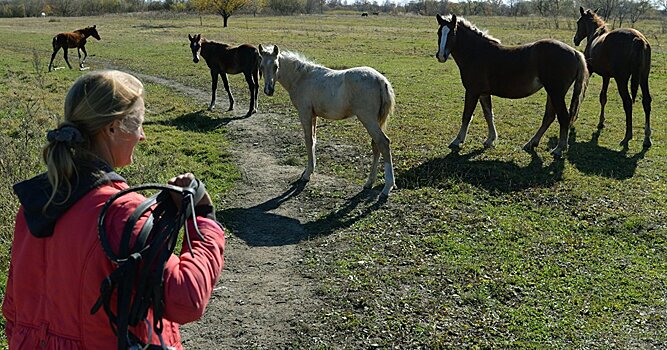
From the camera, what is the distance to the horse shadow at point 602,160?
852cm

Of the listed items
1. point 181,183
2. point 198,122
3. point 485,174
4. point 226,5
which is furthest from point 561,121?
point 226,5

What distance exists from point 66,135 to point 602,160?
907 centimetres

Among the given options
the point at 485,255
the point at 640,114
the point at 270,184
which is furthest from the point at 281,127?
the point at 640,114

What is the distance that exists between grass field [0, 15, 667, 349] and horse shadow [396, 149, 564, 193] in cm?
3

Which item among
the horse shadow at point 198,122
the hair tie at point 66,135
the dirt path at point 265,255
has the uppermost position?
the hair tie at point 66,135

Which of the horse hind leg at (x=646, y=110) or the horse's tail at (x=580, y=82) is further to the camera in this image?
the horse hind leg at (x=646, y=110)

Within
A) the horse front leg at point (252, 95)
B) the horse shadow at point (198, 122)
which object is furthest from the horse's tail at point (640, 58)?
the horse shadow at point (198, 122)

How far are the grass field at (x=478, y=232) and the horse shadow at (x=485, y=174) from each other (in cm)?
3

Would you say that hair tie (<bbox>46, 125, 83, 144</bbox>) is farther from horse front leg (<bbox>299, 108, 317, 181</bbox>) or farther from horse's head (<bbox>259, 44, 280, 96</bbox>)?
horse's head (<bbox>259, 44, 280, 96</bbox>)

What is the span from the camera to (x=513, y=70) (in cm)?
948

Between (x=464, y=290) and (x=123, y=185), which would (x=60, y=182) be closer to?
(x=123, y=185)

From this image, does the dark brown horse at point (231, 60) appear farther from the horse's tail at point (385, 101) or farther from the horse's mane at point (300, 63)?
the horse's tail at point (385, 101)

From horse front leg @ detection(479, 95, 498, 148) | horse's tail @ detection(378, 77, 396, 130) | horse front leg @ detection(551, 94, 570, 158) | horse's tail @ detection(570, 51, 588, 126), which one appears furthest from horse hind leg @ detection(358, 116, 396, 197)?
horse's tail @ detection(570, 51, 588, 126)

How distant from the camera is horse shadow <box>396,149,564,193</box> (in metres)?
7.92
